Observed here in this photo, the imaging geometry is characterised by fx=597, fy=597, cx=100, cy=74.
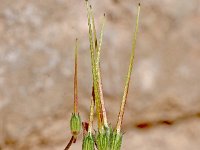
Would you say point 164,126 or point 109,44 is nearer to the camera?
point 109,44

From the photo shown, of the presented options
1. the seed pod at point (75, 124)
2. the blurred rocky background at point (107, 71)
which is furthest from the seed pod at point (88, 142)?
the blurred rocky background at point (107, 71)

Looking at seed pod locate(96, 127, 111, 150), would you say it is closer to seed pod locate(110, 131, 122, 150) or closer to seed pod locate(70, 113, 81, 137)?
seed pod locate(110, 131, 122, 150)

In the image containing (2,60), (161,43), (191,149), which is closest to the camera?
(2,60)

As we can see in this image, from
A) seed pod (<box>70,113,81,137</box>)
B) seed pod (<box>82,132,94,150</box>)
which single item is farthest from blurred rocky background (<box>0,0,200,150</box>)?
seed pod (<box>82,132,94,150</box>)

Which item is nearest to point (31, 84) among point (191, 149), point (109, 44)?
point (109, 44)

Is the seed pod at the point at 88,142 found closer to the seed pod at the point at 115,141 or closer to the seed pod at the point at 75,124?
the seed pod at the point at 115,141

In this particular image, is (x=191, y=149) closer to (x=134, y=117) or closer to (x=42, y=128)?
(x=134, y=117)
